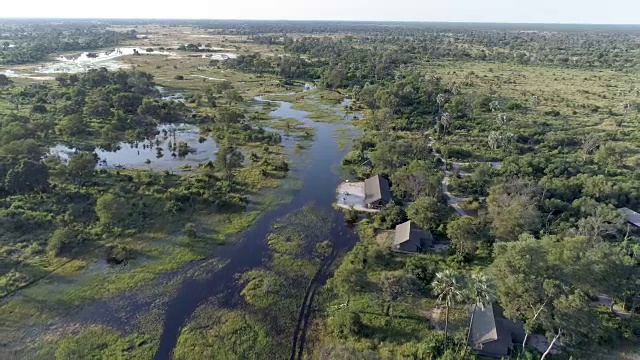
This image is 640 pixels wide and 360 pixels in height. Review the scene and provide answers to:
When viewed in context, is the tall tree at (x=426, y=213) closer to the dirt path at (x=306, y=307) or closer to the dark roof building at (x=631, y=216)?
the dirt path at (x=306, y=307)

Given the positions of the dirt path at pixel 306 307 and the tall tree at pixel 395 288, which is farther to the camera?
the tall tree at pixel 395 288

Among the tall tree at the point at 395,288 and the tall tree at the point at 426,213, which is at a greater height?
the tall tree at the point at 426,213

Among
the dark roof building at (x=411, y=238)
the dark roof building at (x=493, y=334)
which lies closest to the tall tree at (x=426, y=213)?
the dark roof building at (x=411, y=238)

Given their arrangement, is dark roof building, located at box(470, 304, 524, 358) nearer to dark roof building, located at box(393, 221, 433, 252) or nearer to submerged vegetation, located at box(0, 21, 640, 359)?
submerged vegetation, located at box(0, 21, 640, 359)

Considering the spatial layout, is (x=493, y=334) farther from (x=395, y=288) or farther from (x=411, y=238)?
(x=411, y=238)

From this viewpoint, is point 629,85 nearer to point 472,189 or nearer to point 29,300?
point 472,189

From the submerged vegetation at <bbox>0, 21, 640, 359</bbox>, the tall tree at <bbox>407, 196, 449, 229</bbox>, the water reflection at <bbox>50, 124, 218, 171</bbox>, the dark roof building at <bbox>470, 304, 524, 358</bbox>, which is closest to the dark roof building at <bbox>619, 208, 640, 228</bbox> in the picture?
the submerged vegetation at <bbox>0, 21, 640, 359</bbox>

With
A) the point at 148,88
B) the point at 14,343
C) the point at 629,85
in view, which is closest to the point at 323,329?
the point at 14,343
